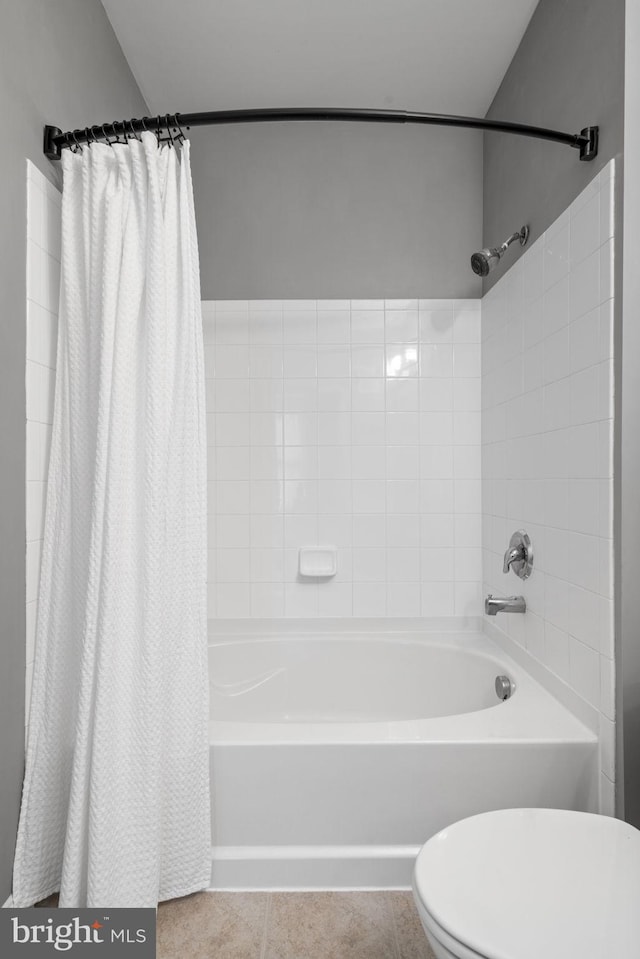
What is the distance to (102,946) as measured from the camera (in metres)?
1.28

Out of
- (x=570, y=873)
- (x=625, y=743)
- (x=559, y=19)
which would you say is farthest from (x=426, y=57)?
(x=570, y=873)

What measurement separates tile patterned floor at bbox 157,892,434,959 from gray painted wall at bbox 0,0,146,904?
441mm

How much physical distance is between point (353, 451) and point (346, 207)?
1.04 metres

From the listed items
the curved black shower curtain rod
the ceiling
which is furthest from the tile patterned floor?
the ceiling

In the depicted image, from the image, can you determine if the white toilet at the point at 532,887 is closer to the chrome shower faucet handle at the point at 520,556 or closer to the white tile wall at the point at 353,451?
the chrome shower faucet handle at the point at 520,556

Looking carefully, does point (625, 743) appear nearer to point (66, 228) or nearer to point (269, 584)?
point (269, 584)

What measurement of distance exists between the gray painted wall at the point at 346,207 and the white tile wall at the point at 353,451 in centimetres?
13

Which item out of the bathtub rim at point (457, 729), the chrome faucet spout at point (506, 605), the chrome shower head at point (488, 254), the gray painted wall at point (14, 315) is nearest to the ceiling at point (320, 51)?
the gray painted wall at point (14, 315)

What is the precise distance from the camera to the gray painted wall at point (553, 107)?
1.55 m

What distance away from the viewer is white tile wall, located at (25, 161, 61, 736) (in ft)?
5.12

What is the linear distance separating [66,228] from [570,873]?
182 cm

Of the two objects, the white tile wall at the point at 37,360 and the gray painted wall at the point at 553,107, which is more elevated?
the gray painted wall at the point at 553,107

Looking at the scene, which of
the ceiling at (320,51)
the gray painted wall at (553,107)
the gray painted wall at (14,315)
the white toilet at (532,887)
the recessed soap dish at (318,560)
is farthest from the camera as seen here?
the recessed soap dish at (318,560)

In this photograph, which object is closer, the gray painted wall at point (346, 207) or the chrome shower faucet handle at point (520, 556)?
the chrome shower faucet handle at point (520, 556)
